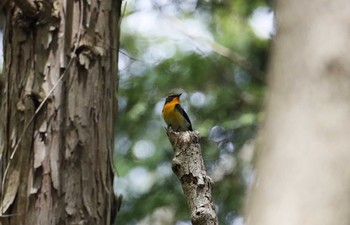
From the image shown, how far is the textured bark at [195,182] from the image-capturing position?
225cm

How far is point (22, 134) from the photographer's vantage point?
3.09 m

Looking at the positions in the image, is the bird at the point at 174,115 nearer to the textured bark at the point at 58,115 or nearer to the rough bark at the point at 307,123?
the textured bark at the point at 58,115

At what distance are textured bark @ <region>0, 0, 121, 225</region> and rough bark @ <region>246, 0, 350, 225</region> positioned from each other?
2255 mm

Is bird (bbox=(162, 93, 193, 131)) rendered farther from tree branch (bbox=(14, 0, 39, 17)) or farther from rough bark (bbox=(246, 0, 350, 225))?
rough bark (bbox=(246, 0, 350, 225))

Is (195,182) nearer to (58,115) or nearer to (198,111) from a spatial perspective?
(58,115)

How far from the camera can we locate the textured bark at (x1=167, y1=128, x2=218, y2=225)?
2.25 m

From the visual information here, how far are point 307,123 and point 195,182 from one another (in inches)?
59.4

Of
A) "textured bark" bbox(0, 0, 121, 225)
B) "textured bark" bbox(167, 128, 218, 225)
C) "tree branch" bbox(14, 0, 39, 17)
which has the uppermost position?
"tree branch" bbox(14, 0, 39, 17)

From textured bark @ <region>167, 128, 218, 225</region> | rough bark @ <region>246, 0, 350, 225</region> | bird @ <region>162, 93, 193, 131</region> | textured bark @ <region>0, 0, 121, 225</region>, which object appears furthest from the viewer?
bird @ <region>162, 93, 193, 131</region>

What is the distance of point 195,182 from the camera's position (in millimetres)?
2316

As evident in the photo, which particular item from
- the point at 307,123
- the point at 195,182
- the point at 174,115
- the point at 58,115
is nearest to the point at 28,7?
the point at 58,115

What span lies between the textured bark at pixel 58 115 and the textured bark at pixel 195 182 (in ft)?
2.55

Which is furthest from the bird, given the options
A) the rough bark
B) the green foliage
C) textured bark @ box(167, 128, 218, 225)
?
the rough bark

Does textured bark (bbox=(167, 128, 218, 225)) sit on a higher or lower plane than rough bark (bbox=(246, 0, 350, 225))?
higher
